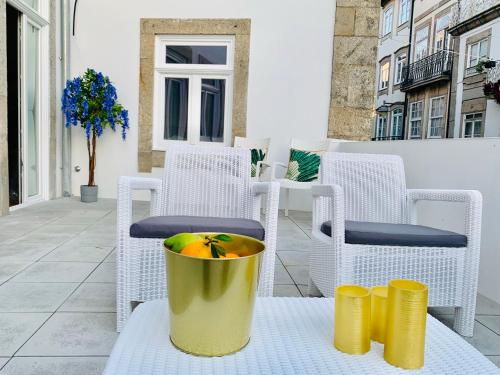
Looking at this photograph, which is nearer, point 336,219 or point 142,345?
point 142,345

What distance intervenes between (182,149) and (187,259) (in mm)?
1541

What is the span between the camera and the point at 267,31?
5141 millimetres

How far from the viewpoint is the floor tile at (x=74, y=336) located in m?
1.43

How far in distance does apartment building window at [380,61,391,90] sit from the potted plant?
3.10 metres

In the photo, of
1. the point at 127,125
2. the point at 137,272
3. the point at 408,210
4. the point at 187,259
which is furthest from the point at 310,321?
the point at 127,125

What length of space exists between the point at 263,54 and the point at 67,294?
13.1ft

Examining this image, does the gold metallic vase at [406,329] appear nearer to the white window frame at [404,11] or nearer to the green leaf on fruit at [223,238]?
the green leaf on fruit at [223,238]

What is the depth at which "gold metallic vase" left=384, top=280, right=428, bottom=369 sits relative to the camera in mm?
736

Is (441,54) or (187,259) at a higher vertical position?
(441,54)

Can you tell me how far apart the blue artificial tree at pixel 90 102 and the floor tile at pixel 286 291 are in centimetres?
361

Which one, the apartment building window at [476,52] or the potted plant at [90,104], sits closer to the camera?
the apartment building window at [476,52]

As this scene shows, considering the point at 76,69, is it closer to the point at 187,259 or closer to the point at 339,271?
the point at 339,271

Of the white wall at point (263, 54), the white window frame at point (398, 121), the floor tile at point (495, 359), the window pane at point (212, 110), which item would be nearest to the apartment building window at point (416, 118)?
the white window frame at point (398, 121)

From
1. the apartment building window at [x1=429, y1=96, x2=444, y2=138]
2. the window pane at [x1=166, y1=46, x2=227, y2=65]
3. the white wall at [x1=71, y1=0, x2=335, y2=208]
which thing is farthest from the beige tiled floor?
the window pane at [x1=166, y1=46, x2=227, y2=65]
